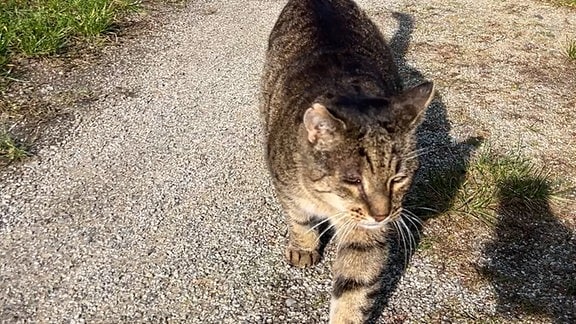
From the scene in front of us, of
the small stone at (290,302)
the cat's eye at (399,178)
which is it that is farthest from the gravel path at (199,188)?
the cat's eye at (399,178)

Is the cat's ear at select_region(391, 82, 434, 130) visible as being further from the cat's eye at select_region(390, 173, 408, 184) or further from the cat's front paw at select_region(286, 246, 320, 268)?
the cat's front paw at select_region(286, 246, 320, 268)

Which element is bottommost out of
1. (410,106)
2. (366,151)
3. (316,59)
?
(316,59)

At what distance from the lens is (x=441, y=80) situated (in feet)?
16.5

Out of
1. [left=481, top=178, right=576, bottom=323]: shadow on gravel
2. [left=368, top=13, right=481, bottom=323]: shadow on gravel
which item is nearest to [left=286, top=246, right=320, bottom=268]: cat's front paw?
[left=368, top=13, right=481, bottom=323]: shadow on gravel

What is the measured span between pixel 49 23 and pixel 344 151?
3.58 metres

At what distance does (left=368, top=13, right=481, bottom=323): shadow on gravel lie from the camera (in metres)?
3.21

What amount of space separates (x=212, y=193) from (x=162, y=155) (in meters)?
0.53

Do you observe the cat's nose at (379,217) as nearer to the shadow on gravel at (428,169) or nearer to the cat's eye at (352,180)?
the cat's eye at (352,180)

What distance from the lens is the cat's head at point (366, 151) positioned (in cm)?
247

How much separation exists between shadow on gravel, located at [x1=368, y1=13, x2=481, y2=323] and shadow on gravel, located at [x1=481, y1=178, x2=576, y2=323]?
1.11 ft

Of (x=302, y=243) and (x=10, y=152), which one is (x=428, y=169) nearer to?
(x=302, y=243)

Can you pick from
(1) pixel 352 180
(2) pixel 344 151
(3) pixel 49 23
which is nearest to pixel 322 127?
(2) pixel 344 151

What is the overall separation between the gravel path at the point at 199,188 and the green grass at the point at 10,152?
0.29ft

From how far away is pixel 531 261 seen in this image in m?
3.32
